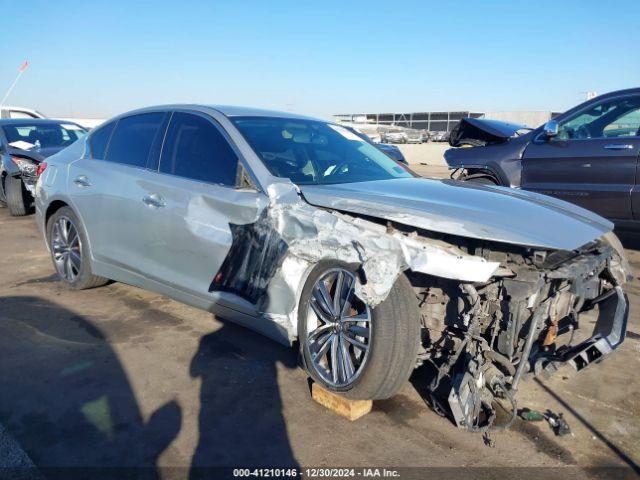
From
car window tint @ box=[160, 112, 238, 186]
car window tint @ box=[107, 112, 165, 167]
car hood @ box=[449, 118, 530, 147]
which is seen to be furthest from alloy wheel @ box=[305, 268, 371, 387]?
car hood @ box=[449, 118, 530, 147]

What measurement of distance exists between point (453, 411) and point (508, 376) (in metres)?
0.35

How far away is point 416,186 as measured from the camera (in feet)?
11.6

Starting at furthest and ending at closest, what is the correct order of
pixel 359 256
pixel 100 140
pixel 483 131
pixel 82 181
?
1. pixel 483 131
2. pixel 100 140
3. pixel 82 181
4. pixel 359 256

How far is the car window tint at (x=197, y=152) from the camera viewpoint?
143 inches

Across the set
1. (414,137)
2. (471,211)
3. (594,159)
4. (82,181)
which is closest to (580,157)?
(594,159)

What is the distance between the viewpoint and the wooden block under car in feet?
9.59

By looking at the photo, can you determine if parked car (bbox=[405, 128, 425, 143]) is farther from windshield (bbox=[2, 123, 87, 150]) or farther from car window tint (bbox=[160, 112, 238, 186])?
car window tint (bbox=[160, 112, 238, 186])

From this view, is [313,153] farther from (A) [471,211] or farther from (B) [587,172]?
(B) [587,172]

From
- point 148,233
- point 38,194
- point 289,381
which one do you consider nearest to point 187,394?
point 289,381

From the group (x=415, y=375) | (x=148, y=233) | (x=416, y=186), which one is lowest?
(x=415, y=375)

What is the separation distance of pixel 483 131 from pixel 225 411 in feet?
17.9

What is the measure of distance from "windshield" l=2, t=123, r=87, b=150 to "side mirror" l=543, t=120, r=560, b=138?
24.4 feet

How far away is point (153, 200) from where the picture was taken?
155 inches

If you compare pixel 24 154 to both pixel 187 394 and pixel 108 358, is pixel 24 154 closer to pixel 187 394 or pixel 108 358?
pixel 108 358
